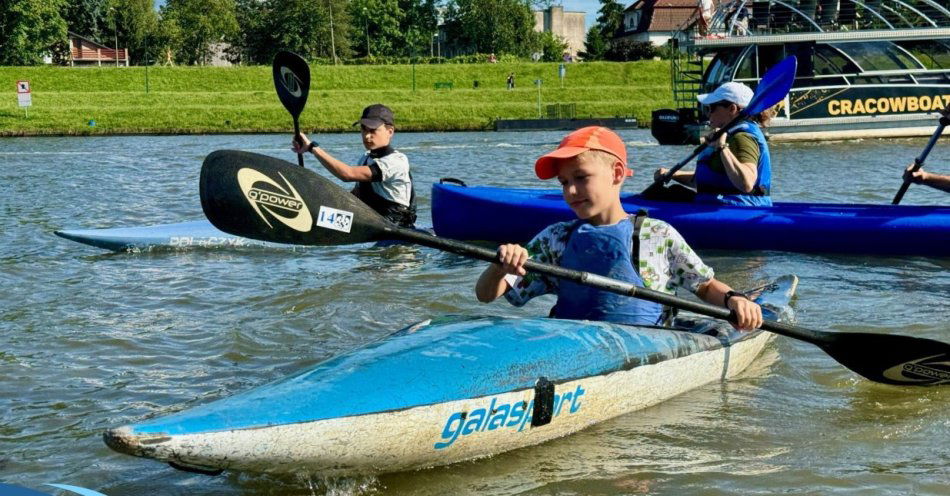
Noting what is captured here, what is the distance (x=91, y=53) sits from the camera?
3056 inches

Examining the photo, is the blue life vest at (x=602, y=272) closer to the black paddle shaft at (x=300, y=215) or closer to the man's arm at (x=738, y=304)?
the black paddle shaft at (x=300, y=215)

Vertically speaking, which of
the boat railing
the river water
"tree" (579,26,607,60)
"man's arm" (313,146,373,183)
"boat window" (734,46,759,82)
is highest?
"tree" (579,26,607,60)

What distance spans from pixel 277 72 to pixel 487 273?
4.86 m

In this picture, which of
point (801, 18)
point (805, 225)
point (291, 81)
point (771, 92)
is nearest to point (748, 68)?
point (801, 18)

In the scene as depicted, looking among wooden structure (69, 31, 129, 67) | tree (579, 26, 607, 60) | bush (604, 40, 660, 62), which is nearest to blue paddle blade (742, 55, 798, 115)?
bush (604, 40, 660, 62)

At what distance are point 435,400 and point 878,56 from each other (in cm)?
2230

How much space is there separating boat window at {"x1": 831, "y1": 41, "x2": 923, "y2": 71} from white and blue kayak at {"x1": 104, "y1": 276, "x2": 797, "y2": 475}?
20.8m

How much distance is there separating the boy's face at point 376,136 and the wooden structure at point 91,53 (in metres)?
72.3

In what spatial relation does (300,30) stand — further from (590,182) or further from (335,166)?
(590,182)

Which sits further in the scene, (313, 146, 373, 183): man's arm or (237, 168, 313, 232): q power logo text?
(313, 146, 373, 183): man's arm

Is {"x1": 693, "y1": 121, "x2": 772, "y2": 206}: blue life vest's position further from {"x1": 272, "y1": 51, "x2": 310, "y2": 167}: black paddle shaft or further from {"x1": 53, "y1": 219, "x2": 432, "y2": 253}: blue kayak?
{"x1": 272, "y1": 51, "x2": 310, "y2": 167}: black paddle shaft

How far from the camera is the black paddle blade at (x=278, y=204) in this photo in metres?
4.20

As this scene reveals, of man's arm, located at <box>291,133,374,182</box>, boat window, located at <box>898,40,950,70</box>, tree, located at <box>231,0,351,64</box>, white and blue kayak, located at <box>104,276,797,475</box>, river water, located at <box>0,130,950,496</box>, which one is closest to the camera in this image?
white and blue kayak, located at <box>104,276,797,475</box>

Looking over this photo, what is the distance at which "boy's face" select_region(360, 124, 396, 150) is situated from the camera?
314 inches
